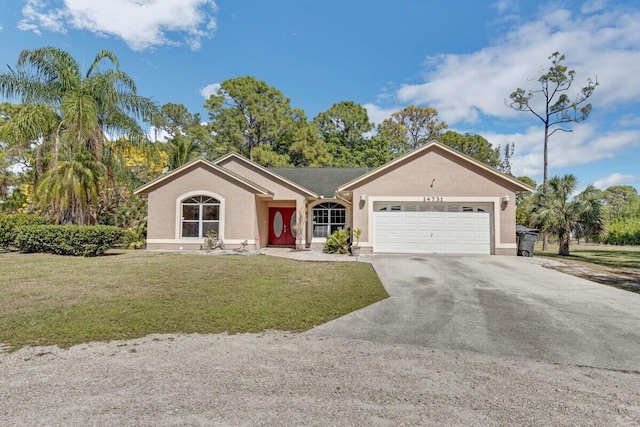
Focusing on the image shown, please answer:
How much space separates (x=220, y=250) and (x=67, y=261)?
575 centimetres

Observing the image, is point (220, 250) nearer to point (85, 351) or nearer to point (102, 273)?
point (102, 273)

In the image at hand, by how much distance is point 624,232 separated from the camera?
105ft

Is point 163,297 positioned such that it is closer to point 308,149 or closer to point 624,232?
point 308,149

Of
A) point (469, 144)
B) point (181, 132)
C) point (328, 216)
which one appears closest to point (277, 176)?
point (328, 216)

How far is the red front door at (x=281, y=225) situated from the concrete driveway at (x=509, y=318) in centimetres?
976

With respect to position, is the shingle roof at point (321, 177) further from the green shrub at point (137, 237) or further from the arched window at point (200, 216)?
the green shrub at point (137, 237)

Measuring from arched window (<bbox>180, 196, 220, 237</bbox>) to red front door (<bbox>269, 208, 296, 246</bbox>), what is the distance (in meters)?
3.60

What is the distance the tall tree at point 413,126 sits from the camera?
141ft

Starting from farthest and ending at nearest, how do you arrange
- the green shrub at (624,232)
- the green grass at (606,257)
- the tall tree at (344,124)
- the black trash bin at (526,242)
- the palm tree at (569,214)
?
the tall tree at (344,124) < the green shrub at (624,232) < the palm tree at (569,214) < the black trash bin at (526,242) < the green grass at (606,257)

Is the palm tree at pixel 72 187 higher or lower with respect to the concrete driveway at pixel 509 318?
higher

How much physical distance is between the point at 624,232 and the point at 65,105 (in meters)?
43.1

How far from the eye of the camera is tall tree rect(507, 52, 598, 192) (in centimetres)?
2565

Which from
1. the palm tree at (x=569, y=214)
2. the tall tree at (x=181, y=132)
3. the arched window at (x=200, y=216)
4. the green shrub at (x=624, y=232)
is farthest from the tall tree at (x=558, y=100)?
the tall tree at (x=181, y=132)

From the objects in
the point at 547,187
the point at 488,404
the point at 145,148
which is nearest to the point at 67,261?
the point at 145,148
